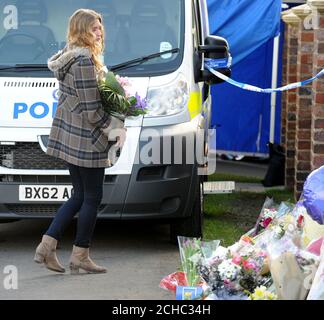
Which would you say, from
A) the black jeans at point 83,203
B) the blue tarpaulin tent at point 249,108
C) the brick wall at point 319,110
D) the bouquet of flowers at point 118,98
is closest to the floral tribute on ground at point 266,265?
the black jeans at point 83,203

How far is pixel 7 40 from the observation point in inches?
343

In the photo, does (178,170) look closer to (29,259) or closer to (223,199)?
(29,259)

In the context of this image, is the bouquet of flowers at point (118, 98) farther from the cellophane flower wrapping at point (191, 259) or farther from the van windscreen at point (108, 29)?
the van windscreen at point (108, 29)

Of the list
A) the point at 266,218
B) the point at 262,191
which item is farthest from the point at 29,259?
the point at 262,191

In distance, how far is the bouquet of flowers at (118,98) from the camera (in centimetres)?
703

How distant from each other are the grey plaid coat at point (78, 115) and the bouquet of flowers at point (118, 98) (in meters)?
0.05

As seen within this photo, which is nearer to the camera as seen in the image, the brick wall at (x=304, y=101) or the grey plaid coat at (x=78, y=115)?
the grey plaid coat at (x=78, y=115)

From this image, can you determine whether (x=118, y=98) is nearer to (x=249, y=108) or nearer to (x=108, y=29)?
(x=108, y=29)

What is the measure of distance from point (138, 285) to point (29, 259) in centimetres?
122

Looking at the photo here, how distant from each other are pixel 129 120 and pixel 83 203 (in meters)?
1.00

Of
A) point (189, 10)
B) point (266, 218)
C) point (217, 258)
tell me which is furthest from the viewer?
point (189, 10)

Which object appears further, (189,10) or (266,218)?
(189,10)

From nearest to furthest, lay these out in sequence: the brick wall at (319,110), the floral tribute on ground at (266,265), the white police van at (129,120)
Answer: the floral tribute on ground at (266,265)
the white police van at (129,120)
the brick wall at (319,110)

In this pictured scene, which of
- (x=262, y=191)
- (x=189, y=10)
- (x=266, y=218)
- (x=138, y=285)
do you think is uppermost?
(x=189, y=10)
